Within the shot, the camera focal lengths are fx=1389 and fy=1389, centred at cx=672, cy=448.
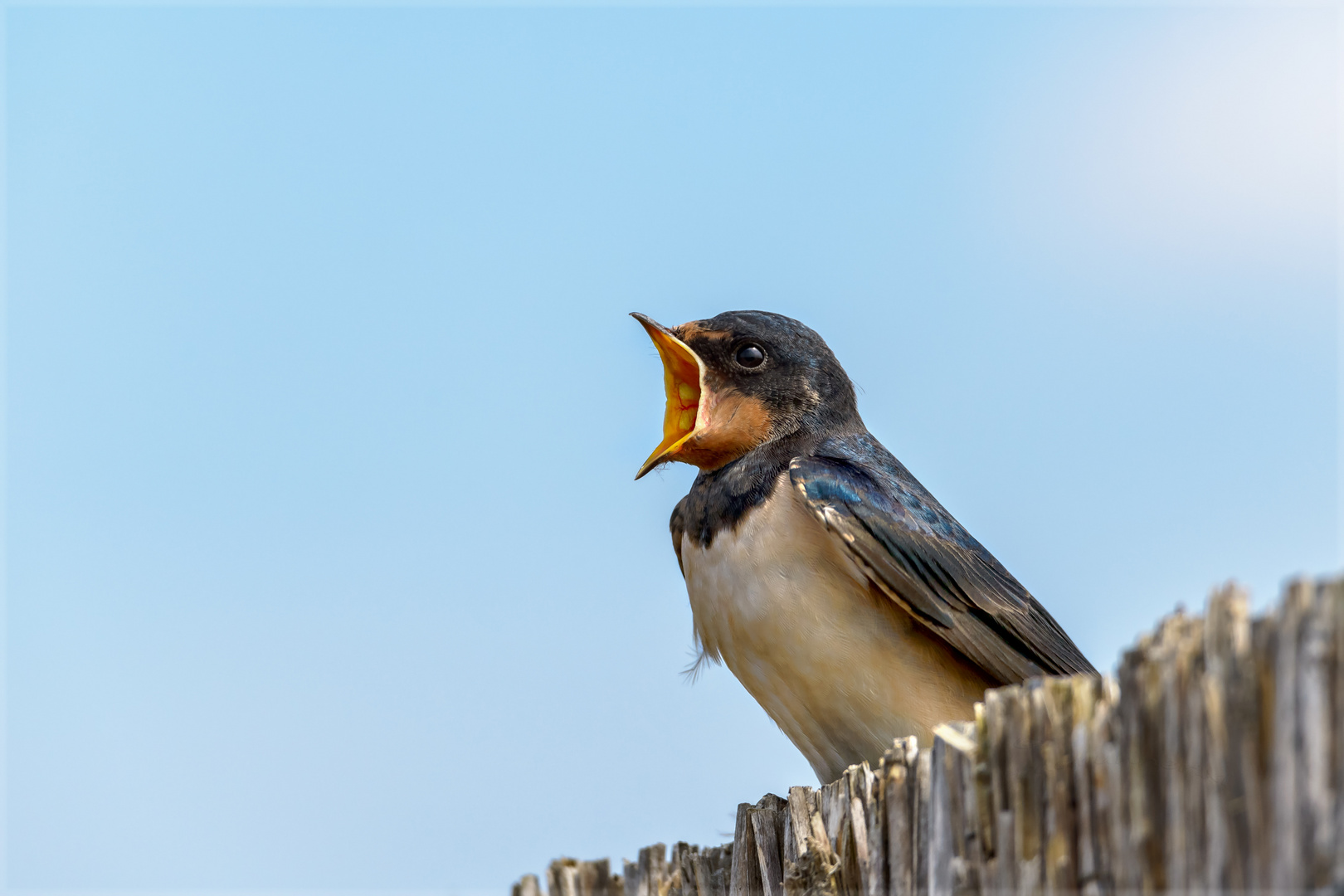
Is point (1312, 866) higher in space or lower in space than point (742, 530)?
lower

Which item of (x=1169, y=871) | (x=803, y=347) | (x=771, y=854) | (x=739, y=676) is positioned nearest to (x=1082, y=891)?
(x=1169, y=871)

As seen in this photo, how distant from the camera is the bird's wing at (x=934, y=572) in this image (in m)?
→ 5.13

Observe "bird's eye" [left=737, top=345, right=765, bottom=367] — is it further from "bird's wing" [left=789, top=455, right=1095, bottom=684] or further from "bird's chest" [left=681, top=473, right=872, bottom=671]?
"bird's chest" [left=681, top=473, right=872, bottom=671]

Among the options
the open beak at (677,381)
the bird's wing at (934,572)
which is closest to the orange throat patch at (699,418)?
the open beak at (677,381)

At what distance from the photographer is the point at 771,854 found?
3.92 m

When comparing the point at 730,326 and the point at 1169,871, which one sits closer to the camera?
the point at 1169,871

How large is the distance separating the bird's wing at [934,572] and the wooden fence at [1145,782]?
1.64m

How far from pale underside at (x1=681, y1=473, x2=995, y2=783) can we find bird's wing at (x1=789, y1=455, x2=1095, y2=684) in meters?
0.08

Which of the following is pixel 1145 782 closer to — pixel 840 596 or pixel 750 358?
pixel 840 596

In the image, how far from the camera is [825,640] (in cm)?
511

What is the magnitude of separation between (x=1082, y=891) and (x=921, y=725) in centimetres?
249

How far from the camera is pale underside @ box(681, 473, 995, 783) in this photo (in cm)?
511

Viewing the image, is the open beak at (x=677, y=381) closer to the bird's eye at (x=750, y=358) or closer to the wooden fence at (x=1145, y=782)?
the bird's eye at (x=750, y=358)

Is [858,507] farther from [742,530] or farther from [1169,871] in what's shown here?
[1169,871]
